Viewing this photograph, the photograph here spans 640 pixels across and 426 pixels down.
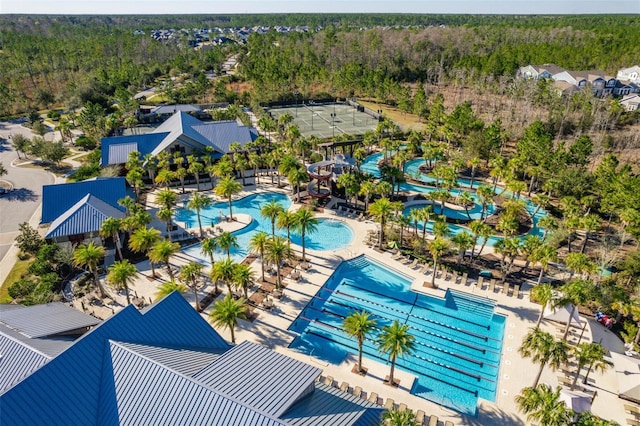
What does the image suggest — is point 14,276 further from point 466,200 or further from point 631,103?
point 631,103

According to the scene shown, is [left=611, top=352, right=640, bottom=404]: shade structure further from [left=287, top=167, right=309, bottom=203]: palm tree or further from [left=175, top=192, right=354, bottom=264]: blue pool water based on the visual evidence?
[left=287, top=167, right=309, bottom=203]: palm tree

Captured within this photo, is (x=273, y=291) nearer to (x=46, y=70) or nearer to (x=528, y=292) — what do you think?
(x=528, y=292)

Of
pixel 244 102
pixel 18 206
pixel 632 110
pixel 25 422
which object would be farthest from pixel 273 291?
pixel 632 110

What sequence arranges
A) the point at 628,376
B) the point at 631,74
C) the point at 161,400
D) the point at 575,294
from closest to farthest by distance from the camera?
1. the point at 161,400
2. the point at 628,376
3. the point at 575,294
4. the point at 631,74

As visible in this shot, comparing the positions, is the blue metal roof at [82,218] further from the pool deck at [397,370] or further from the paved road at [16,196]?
the paved road at [16,196]

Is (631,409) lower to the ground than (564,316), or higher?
lower

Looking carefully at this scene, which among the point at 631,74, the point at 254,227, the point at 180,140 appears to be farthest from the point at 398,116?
the point at 631,74
